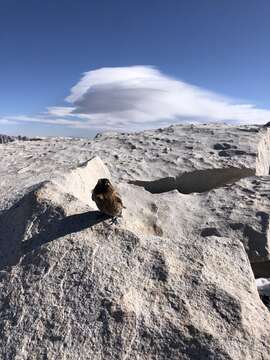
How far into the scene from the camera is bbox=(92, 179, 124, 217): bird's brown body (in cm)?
407

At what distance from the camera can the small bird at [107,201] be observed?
13.4 feet

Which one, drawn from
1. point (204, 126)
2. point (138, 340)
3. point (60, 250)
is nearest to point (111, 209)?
point (60, 250)

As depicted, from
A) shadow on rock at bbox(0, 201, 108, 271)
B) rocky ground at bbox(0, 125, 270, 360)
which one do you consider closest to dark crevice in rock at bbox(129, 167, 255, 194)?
rocky ground at bbox(0, 125, 270, 360)

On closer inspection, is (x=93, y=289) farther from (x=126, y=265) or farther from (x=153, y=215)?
(x=153, y=215)

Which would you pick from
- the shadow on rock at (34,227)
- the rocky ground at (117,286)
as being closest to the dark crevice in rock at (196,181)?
the rocky ground at (117,286)

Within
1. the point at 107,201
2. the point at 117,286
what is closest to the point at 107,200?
the point at 107,201

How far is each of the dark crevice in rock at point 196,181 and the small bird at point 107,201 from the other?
147 inches

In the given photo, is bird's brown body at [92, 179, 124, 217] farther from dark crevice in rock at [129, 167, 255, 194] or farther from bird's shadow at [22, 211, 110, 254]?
dark crevice in rock at [129, 167, 255, 194]

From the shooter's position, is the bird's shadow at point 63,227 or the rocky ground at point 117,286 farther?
the bird's shadow at point 63,227

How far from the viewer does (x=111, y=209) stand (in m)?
4.08

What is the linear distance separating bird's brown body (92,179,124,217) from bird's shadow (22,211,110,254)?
0.07m

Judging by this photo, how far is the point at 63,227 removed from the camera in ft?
13.5

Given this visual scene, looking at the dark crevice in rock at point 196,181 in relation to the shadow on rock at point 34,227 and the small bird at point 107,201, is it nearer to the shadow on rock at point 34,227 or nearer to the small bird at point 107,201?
the shadow on rock at point 34,227

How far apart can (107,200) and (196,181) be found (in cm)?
440
